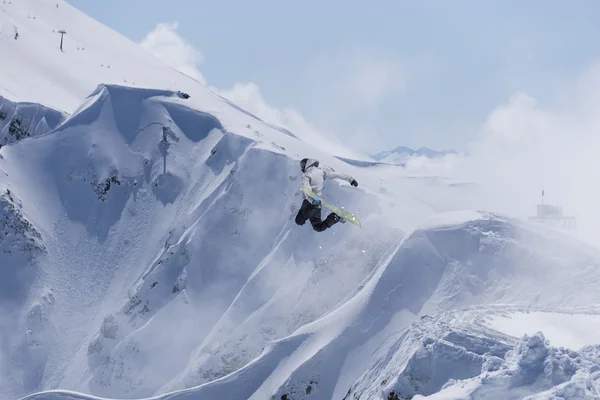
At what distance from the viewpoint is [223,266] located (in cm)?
5928

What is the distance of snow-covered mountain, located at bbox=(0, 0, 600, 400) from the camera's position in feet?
120

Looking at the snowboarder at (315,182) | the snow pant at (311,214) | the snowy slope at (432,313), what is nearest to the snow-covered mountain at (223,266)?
the snowy slope at (432,313)

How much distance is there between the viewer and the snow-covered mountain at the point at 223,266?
36438 mm

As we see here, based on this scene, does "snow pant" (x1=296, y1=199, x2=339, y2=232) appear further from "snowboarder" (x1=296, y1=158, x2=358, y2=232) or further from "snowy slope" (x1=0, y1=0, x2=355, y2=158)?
"snowy slope" (x1=0, y1=0, x2=355, y2=158)

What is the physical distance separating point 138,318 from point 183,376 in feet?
27.1

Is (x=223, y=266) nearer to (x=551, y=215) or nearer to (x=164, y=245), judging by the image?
(x=164, y=245)

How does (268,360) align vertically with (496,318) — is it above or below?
below

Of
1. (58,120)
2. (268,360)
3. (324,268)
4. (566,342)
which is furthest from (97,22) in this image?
(566,342)

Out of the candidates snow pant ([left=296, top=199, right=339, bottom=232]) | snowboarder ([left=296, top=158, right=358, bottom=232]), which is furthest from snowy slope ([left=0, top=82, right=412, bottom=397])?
snowboarder ([left=296, top=158, right=358, bottom=232])

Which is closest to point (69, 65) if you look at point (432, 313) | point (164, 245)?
point (164, 245)

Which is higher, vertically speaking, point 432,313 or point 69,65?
point 69,65

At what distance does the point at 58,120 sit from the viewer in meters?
71.8

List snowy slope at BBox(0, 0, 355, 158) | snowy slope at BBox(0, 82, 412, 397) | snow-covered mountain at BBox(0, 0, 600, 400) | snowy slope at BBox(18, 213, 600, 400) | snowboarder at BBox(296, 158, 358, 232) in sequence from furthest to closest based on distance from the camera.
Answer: snowy slope at BBox(0, 0, 355, 158)
snowy slope at BBox(0, 82, 412, 397)
snow-covered mountain at BBox(0, 0, 600, 400)
snowy slope at BBox(18, 213, 600, 400)
snowboarder at BBox(296, 158, 358, 232)

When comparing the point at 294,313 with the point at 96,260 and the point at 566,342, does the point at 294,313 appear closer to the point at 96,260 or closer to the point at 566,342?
the point at 96,260
